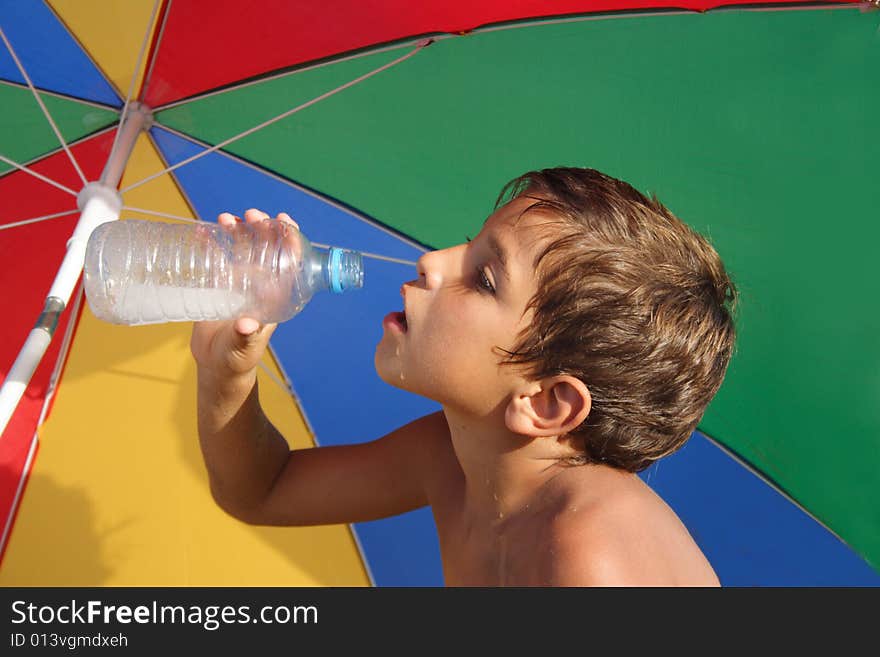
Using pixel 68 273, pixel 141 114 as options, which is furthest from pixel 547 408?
pixel 141 114

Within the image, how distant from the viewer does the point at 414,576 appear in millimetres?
2812

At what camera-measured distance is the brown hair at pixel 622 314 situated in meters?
1.60

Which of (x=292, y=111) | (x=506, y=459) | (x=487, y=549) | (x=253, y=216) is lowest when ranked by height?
(x=487, y=549)

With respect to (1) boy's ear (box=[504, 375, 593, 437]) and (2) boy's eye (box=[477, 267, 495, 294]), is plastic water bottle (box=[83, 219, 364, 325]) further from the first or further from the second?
(1) boy's ear (box=[504, 375, 593, 437])

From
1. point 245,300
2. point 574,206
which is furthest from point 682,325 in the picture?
point 245,300

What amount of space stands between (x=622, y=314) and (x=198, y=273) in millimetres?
930

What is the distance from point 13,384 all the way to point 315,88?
0.99 m

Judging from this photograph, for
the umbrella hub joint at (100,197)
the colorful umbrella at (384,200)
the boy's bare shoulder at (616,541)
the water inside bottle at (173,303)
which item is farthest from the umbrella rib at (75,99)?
the boy's bare shoulder at (616,541)

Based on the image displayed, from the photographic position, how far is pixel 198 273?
6.48 ft

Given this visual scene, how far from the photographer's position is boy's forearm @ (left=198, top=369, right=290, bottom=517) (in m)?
1.90

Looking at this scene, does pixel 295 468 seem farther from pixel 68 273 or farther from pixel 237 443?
pixel 68 273

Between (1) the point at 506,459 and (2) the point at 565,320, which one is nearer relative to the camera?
(2) the point at 565,320

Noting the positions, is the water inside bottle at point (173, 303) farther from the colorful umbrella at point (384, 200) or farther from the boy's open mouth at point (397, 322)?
the boy's open mouth at point (397, 322)
